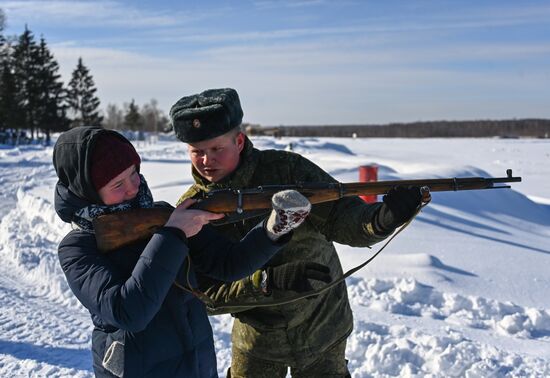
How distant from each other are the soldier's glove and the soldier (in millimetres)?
456

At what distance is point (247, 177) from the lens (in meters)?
2.62

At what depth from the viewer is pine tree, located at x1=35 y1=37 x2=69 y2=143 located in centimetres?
4009

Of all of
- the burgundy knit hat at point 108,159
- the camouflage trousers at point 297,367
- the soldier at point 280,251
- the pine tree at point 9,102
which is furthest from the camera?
the pine tree at point 9,102

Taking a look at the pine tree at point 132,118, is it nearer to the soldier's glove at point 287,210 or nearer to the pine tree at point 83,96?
the pine tree at point 83,96

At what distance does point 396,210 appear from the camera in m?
2.36

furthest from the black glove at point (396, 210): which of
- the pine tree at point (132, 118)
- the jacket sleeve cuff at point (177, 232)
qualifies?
the pine tree at point (132, 118)

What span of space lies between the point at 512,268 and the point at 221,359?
385 cm

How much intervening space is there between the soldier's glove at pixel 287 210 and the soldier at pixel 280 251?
46 centimetres

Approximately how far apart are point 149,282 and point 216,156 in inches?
37.7

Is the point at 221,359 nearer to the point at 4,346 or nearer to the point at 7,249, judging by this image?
the point at 4,346

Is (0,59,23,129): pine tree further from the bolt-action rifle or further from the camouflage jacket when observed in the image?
the bolt-action rifle

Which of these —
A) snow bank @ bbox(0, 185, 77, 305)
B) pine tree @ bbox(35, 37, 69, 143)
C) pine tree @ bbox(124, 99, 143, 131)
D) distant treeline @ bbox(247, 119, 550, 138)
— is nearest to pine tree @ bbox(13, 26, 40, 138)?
pine tree @ bbox(35, 37, 69, 143)

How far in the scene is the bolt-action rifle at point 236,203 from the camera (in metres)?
1.96

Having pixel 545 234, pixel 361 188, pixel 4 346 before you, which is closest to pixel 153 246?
pixel 361 188
